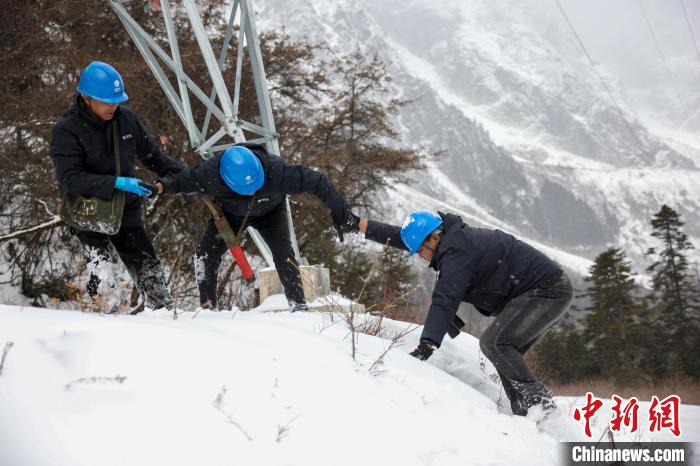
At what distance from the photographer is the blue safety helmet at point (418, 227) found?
3.60 meters

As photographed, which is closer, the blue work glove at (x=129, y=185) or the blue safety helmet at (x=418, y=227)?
the blue work glove at (x=129, y=185)

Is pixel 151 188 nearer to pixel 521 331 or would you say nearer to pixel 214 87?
pixel 214 87

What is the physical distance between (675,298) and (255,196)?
37703 mm

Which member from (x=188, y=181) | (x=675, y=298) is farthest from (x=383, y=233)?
(x=675, y=298)

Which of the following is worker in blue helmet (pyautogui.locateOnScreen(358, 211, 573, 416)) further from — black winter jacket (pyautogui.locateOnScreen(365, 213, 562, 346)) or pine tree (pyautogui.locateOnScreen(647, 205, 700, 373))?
pine tree (pyautogui.locateOnScreen(647, 205, 700, 373))

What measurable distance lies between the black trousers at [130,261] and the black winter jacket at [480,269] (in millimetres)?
1780

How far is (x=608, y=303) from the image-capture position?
114 ft

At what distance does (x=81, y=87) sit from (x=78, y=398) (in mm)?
2145

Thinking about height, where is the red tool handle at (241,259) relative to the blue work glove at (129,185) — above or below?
below

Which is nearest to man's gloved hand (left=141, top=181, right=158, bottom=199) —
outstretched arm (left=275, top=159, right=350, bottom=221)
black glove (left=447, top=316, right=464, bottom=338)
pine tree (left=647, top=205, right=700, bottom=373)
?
outstretched arm (left=275, top=159, right=350, bottom=221)

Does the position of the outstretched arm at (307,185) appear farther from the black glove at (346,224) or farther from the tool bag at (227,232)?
the tool bag at (227,232)

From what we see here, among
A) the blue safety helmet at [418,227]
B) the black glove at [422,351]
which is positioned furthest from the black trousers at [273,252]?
the black glove at [422,351]

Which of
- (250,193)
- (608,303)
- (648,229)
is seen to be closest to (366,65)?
(250,193)

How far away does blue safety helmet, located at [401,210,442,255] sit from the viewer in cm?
360
